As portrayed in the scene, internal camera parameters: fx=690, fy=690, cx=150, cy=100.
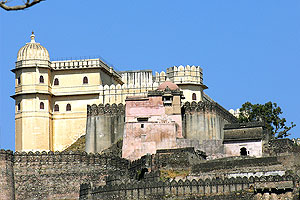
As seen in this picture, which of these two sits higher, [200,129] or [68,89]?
[68,89]

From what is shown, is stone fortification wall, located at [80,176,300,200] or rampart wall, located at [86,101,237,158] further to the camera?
rampart wall, located at [86,101,237,158]

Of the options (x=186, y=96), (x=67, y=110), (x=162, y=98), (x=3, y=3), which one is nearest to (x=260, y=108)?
(x=186, y=96)

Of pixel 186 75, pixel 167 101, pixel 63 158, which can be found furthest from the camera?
pixel 186 75

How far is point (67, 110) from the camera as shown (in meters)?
72.8

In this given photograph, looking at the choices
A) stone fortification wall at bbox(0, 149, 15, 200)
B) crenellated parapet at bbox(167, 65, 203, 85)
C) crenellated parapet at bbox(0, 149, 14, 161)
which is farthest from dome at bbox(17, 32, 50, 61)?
stone fortification wall at bbox(0, 149, 15, 200)

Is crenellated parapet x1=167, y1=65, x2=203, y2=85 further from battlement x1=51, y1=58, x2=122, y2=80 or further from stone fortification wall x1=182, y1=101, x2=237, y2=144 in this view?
battlement x1=51, y1=58, x2=122, y2=80

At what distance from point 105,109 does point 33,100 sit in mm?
8336

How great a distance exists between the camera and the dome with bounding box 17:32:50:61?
7206cm

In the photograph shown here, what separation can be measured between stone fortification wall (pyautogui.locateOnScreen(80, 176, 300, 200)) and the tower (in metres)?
25.1

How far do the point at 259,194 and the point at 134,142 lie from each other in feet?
65.9

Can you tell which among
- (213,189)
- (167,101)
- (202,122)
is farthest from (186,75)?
(213,189)

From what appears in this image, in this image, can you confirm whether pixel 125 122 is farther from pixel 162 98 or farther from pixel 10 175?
pixel 10 175

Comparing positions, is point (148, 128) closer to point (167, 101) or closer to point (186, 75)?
point (167, 101)

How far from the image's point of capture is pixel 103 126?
67000mm
